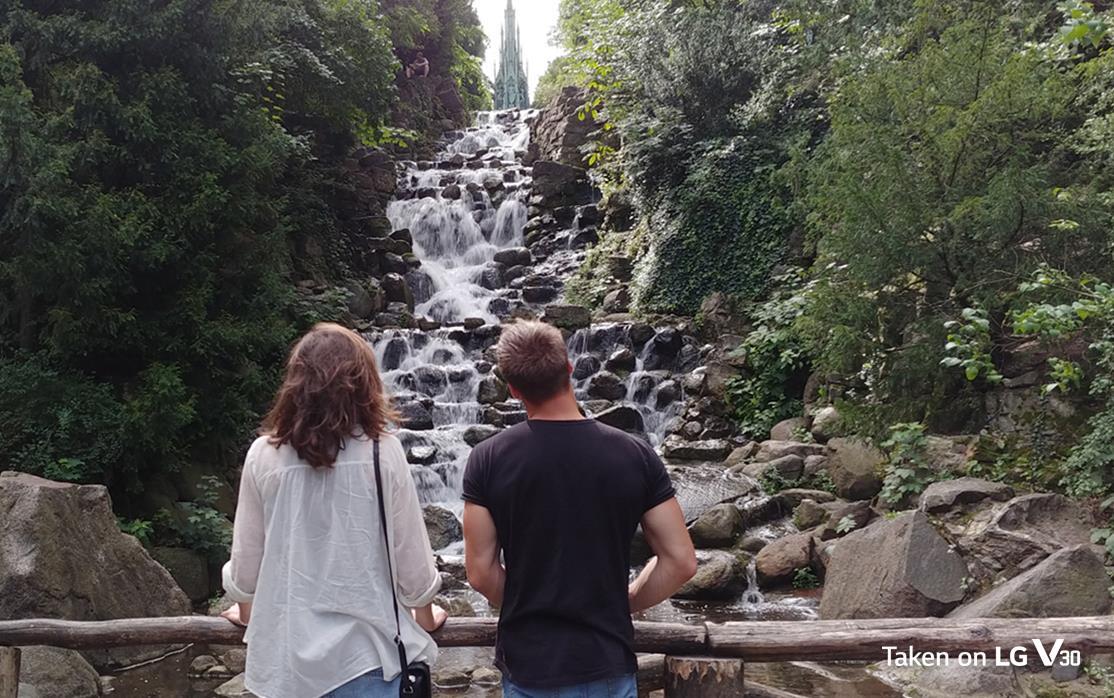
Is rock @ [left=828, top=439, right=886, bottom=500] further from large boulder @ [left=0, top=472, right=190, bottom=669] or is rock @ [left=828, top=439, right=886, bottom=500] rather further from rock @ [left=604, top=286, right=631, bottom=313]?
rock @ [left=604, top=286, right=631, bottom=313]

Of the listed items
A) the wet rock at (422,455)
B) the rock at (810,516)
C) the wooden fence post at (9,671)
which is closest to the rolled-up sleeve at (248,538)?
the wooden fence post at (9,671)

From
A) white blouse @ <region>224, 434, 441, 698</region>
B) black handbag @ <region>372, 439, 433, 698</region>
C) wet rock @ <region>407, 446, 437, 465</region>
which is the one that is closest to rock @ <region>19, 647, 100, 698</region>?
white blouse @ <region>224, 434, 441, 698</region>

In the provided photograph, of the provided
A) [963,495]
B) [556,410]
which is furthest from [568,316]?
[556,410]

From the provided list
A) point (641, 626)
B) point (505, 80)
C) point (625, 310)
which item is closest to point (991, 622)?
point (641, 626)

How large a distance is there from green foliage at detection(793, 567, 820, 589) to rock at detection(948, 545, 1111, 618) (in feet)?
7.38

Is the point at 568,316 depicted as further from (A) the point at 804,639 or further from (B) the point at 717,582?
(A) the point at 804,639

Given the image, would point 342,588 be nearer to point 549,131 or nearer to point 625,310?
point 625,310

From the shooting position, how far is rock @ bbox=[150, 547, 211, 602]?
8.01 meters

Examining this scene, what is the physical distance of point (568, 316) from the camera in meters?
14.8

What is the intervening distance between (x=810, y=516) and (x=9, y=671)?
7221 millimetres

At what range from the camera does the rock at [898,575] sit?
5988 mm

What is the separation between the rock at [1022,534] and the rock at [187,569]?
6894 millimetres

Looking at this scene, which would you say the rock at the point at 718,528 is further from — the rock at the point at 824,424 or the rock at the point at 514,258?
the rock at the point at 514,258

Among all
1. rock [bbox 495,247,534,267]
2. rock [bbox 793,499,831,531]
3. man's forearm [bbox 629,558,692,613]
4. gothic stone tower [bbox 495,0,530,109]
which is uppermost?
gothic stone tower [bbox 495,0,530,109]
